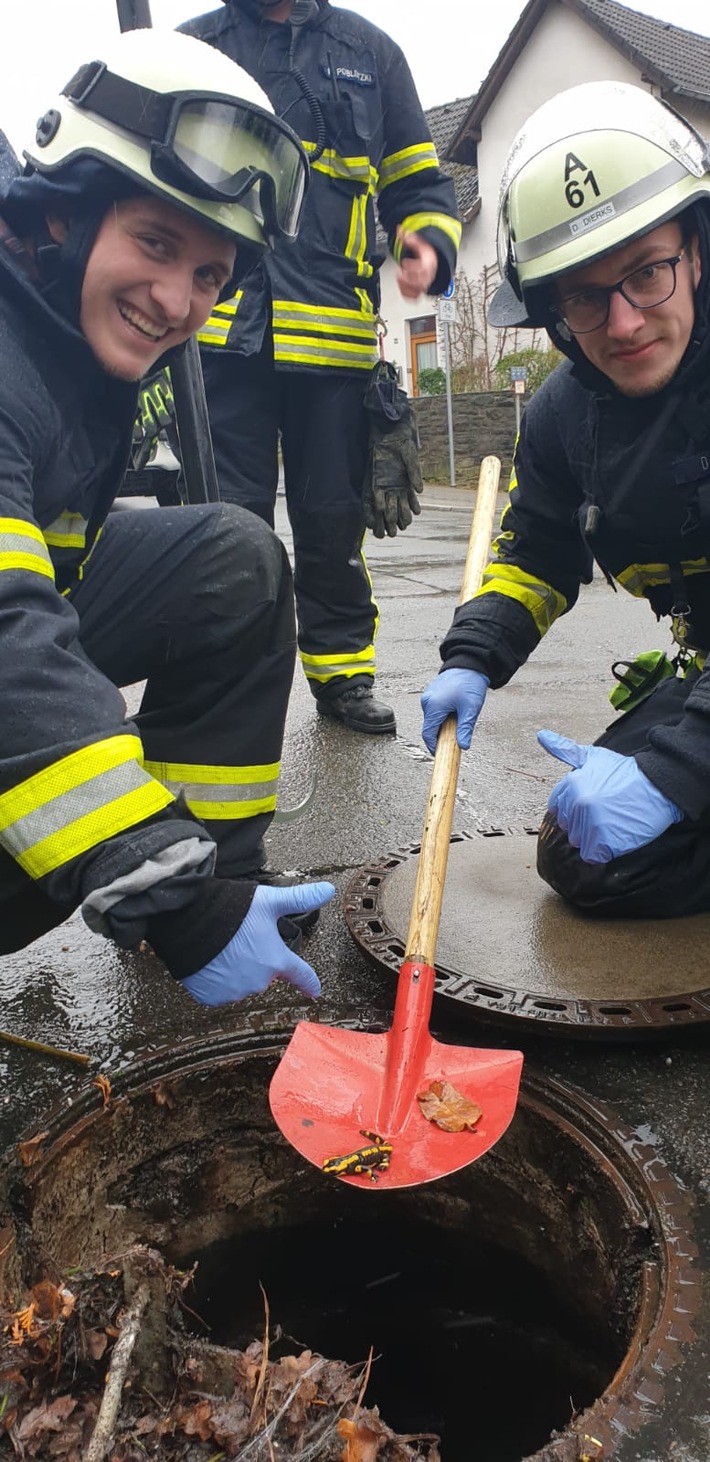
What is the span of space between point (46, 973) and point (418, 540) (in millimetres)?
8382

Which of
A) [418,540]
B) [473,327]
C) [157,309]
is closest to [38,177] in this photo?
[157,309]

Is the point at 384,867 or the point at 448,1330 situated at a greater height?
the point at 384,867

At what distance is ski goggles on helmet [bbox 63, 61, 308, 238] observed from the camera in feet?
5.88

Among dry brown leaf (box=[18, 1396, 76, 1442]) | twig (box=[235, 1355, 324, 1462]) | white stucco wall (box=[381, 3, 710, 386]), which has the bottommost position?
dry brown leaf (box=[18, 1396, 76, 1442])

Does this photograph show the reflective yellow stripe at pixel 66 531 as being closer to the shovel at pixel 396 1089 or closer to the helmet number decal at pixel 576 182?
the shovel at pixel 396 1089

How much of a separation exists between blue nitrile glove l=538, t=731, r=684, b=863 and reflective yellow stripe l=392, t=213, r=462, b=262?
2232 mm

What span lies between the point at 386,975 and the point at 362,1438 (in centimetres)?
90

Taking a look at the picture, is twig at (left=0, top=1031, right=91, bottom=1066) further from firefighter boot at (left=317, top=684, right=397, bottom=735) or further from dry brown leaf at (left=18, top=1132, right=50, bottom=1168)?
firefighter boot at (left=317, top=684, right=397, bottom=735)

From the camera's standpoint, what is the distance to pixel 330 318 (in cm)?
349

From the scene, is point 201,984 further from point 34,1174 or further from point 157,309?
point 157,309

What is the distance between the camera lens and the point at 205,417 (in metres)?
3.03

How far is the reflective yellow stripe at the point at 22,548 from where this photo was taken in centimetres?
154

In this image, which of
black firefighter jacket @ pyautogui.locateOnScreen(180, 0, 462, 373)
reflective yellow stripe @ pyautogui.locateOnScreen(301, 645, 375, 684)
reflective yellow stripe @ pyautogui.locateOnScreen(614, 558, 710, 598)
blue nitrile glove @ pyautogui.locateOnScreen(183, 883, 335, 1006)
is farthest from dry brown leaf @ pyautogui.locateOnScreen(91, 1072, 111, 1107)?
black firefighter jacket @ pyautogui.locateOnScreen(180, 0, 462, 373)

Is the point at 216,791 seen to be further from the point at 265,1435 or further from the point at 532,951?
the point at 265,1435
